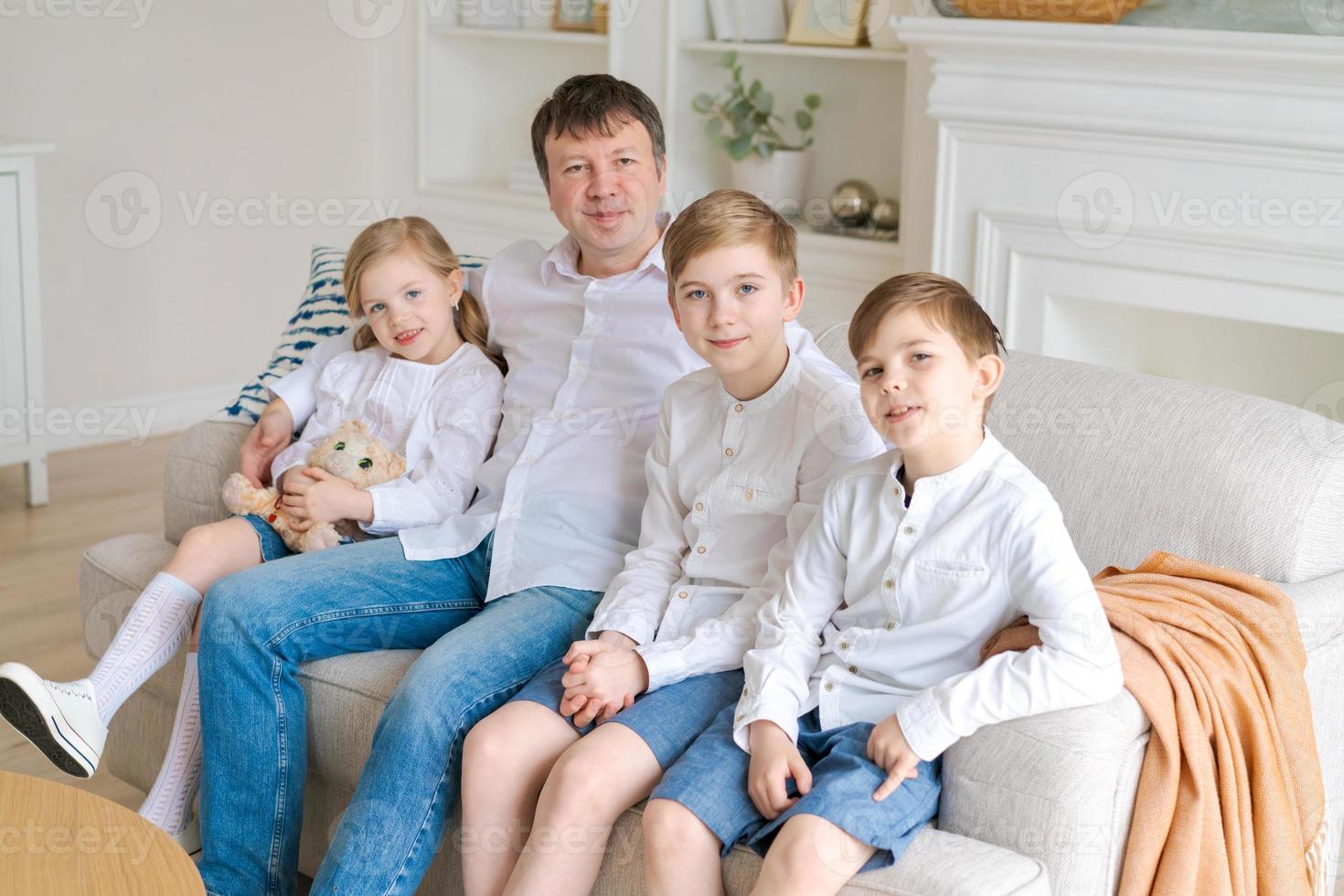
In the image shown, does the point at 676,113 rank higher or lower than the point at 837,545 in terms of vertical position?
higher

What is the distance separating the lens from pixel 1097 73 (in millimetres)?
2957

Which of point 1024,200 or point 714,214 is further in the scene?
point 1024,200

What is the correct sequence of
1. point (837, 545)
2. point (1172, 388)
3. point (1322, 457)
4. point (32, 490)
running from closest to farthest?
point (837, 545), point (1322, 457), point (1172, 388), point (32, 490)

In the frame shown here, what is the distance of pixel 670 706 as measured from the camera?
5.34ft

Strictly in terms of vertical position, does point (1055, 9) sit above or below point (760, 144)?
above

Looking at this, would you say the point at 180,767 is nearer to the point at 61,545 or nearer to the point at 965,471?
the point at 965,471

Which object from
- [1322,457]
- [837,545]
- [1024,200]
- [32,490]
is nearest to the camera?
[837,545]

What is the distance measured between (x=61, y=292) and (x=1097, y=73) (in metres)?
2.91

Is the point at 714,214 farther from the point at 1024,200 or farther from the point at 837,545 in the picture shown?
the point at 1024,200

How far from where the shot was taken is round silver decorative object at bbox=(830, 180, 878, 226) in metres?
3.76

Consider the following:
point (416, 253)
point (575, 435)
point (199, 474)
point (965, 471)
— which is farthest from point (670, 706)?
point (199, 474)

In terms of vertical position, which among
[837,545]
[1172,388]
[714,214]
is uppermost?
[714,214]

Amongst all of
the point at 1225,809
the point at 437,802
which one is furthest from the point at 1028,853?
the point at 437,802

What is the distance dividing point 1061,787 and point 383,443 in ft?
3.97
